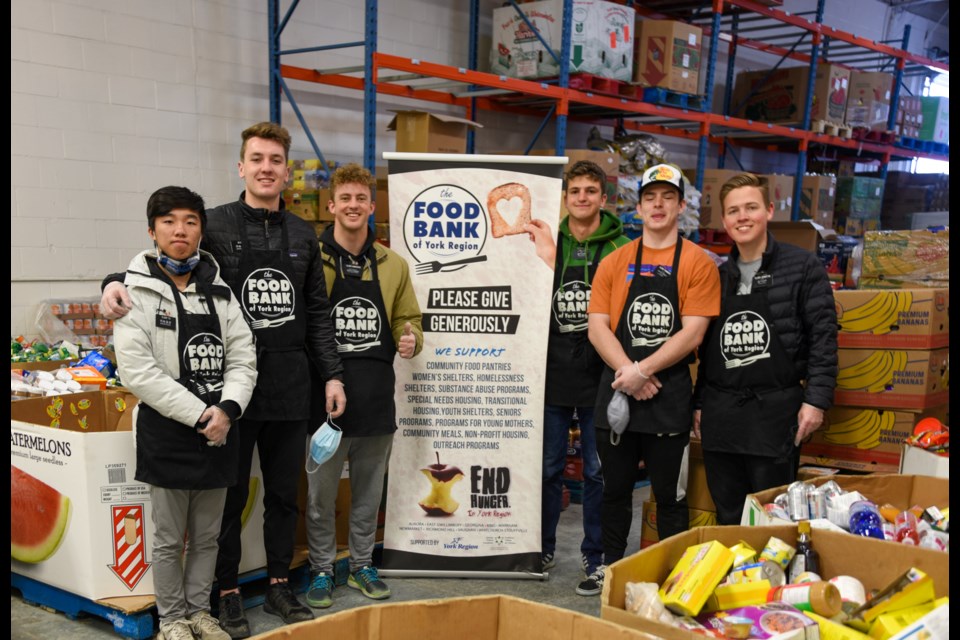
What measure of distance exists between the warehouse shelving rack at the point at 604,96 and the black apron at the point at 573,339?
211 centimetres

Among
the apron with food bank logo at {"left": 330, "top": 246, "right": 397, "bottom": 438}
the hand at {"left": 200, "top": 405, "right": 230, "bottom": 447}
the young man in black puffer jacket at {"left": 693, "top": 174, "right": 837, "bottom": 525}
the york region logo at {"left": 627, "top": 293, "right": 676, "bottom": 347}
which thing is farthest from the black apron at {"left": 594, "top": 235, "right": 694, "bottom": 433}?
the hand at {"left": 200, "top": 405, "right": 230, "bottom": 447}

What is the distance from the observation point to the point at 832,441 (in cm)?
352

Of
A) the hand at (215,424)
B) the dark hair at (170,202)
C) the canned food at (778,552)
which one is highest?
the dark hair at (170,202)

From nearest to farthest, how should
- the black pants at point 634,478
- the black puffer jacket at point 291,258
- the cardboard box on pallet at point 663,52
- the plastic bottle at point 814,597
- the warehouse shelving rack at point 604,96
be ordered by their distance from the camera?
the plastic bottle at point 814,597 → the black puffer jacket at point 291,258 → the black pants at point 634,478 → the warehouse shelving rack at point 604,96 → the cardboard box on pallet at point 663,52

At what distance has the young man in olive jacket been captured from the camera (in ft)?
9.54

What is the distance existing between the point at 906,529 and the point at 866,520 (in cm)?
10

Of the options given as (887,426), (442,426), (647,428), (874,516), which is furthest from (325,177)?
(874,516)

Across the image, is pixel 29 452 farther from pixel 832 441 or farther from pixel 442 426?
pixel 832 441

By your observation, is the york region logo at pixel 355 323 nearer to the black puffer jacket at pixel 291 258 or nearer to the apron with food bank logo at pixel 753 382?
the black puffer jacket at pixel 291 258

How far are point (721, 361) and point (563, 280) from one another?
741mm

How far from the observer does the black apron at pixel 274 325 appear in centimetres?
290

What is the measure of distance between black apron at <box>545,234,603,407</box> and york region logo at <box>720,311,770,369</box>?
555 mm

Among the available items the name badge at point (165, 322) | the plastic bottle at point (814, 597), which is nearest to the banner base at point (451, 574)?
the name badge at point (165, 322)

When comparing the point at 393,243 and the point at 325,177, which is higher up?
the point at 325,177
